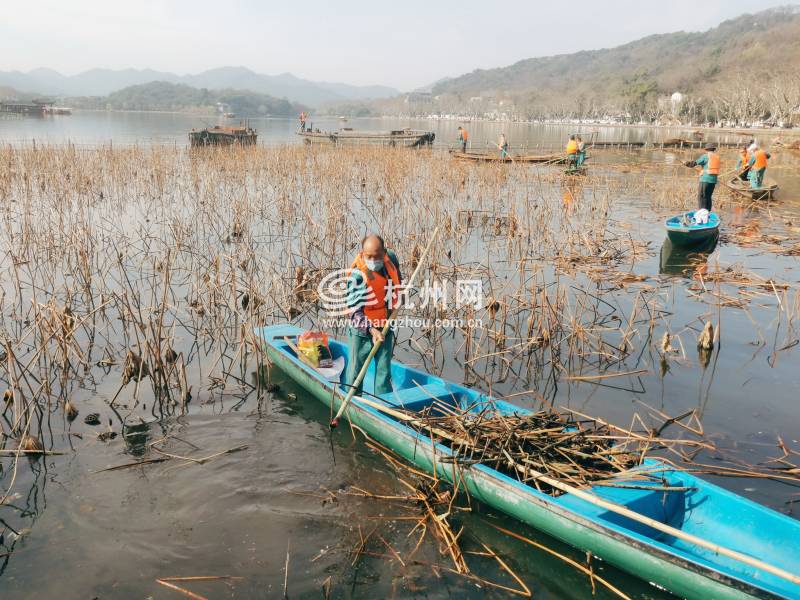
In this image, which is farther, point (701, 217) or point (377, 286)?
point (701, 217)

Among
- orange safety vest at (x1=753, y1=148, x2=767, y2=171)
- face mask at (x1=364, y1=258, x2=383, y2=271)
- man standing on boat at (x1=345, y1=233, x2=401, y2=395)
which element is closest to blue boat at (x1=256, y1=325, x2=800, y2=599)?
man standing on boat at (x1=345, y1=233, x2=401, y2=395)

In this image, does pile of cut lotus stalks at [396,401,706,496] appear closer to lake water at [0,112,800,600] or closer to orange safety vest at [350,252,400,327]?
lake water at [0,112,800,600]

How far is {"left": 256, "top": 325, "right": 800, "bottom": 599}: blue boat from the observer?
3.16m

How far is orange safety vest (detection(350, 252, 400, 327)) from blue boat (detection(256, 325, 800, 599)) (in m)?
0.84

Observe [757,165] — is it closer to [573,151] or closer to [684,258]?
[573,151]

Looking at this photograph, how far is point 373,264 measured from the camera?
4988 millimetres

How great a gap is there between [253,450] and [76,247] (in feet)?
17.0

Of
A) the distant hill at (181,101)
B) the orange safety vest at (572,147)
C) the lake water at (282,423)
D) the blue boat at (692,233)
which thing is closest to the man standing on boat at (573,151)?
the orange safety vest at (572,147)

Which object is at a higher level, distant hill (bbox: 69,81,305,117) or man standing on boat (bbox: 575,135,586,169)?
distant hill (bbox: 69,81,305,117)

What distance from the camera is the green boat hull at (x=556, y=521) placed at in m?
3.18

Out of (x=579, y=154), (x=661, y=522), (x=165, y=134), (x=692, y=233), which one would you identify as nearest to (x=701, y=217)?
(x=692, y=233)

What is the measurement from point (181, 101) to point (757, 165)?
618 ft

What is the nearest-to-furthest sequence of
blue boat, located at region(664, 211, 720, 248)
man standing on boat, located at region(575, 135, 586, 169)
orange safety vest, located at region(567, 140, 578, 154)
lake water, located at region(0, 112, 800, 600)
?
1. lake water, located at region(0, 112, 800, 600)
2. blue boat, located at region(664, 211, 720, 248)
3. orange safety vest, located at region(567, 140, 578, 154)
4. man standing on boat, located at region(575, 135, 586, 169)

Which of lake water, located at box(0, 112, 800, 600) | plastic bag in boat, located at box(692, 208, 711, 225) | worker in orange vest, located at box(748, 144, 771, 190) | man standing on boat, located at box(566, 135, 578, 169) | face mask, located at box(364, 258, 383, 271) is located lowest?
lake water, located at box(0, 112, 800, 600)
